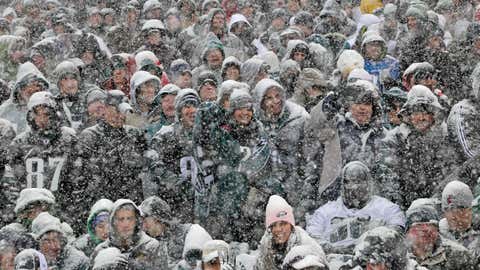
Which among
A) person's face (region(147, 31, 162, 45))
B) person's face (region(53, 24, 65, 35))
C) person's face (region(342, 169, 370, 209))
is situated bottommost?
person's face (region(342, 169, 370, 209))

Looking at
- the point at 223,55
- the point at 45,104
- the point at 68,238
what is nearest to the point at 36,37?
the point at 223,55

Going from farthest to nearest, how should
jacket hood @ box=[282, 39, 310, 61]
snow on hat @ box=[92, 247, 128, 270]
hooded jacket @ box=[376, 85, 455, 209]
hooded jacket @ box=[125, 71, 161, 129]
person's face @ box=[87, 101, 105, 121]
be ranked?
jacket hood @ box=[282, 39, 310, 61]
hooded jacket @ box=[125, 71, 161, 129]
person's face @ box=[87, 101, 105, 121]
hooded jacket @ box=[376, 85, 455, 209]
snow on hat @ box=[92, 247, 128, 270]

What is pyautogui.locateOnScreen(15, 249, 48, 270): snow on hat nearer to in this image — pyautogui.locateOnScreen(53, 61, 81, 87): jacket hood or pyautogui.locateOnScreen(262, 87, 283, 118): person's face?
pyautogui.locateOnScreen(262, 87, 283, 118): person's face

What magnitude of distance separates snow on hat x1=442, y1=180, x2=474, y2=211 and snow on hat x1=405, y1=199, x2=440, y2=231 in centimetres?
14

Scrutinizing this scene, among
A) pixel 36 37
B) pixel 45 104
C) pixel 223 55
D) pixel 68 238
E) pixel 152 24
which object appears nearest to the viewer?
pixel 68 238

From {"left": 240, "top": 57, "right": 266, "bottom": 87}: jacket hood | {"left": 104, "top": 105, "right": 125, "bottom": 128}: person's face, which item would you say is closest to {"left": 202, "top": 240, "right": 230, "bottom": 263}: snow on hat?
{"left": 104, "top": 105, "right": 125, "bottom": 128}: person's face

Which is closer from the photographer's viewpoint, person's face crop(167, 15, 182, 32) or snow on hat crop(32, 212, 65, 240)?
snow on hat crop(32, 212, 65, 240)

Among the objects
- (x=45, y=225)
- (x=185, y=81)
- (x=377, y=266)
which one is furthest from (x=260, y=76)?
(x=377, y=266)

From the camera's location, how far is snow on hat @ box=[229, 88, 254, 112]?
816cm

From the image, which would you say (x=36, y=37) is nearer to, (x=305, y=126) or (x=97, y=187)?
(x=97, y=187)

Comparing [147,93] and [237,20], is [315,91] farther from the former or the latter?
[237,20]

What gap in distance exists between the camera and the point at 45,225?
7746mm

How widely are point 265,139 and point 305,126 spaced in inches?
18.0

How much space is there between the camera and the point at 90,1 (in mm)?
15195
